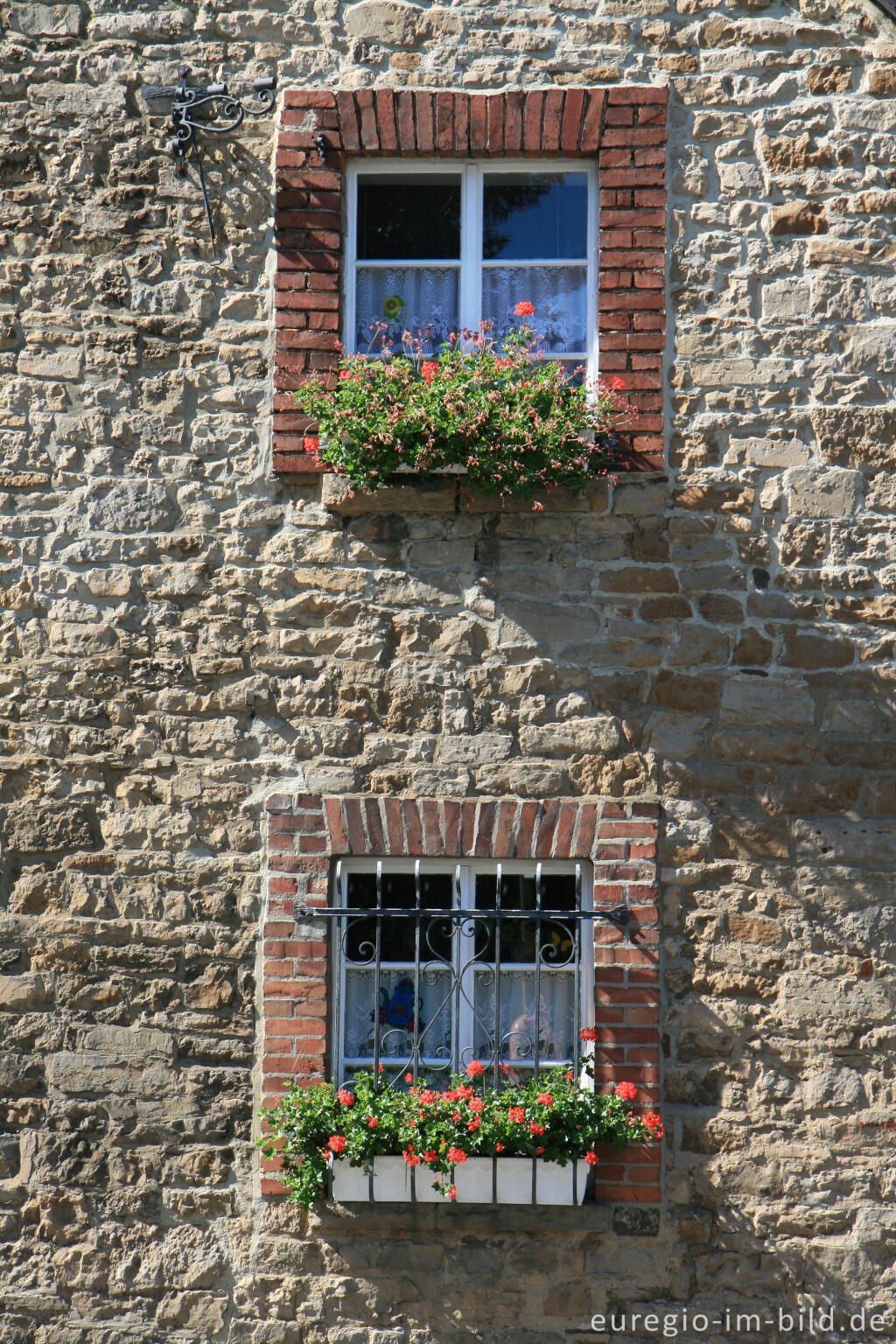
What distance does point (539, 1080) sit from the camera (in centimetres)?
441

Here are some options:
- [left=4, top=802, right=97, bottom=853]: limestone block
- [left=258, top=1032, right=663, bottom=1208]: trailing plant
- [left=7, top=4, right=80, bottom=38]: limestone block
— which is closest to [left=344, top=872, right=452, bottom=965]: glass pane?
[left=258, top=1032, right=663, bottom=1208]: trailing plant

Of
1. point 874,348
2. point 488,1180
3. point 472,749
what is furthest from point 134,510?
point 874,348

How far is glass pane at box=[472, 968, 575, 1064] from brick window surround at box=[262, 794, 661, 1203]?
18 cm

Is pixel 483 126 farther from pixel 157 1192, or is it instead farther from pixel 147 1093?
pixel 157 1192

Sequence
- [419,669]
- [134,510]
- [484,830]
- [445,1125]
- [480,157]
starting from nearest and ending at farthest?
[445,1125], [484,830], [419,669], [134,510], [480,157]

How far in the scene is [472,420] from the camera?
451 centimetres

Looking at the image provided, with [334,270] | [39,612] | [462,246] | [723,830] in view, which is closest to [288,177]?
[334,270]

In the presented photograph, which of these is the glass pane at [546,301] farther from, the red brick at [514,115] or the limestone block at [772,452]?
the limestone block at [772,452]

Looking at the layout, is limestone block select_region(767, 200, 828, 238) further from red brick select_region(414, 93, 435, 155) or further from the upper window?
red brick select_region(414, 93, 435, 155)

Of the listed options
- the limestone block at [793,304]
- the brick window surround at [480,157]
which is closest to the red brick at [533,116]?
the brick window surround at [480,157]

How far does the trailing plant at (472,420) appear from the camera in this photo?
452 centimetres

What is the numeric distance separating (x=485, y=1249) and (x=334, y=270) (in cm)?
382

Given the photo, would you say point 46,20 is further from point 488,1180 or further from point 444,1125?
point 488,1180

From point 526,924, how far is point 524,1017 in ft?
1.15
